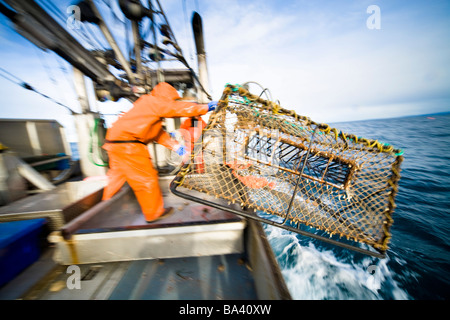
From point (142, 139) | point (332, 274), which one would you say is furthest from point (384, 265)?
point (142, 139)

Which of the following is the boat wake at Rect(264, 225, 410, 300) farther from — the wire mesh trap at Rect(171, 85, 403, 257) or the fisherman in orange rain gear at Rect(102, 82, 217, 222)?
the fisherman in orange rain gear at Rect(102, 82, 217, 222)

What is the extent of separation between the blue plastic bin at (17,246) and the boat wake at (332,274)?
3.38 meters

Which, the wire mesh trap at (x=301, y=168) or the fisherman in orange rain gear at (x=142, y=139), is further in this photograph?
the fisherman in orange rain gear at (x=142, y=139)

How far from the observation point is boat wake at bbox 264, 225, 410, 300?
88.0 inches

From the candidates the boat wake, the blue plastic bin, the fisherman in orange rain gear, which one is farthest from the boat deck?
the boat wake

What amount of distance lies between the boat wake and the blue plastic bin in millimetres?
3376

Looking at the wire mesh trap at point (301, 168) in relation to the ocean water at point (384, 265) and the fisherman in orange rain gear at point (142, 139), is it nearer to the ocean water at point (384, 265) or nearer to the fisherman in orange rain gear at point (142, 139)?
the fisherman in orange rain gear at point (142, 139)

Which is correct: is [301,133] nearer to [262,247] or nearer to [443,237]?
[262,247]

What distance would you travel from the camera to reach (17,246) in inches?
56.8

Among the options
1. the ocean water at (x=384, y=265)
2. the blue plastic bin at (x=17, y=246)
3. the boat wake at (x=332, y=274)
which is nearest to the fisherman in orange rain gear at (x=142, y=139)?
the blue plastic bin at (x=17, y=246)

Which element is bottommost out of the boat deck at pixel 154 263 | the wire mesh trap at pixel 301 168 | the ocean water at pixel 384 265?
the ocean water at pixel 384 265

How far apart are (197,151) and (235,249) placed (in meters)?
1.19

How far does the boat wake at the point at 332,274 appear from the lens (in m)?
2.24

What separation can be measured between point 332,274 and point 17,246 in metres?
4.20
